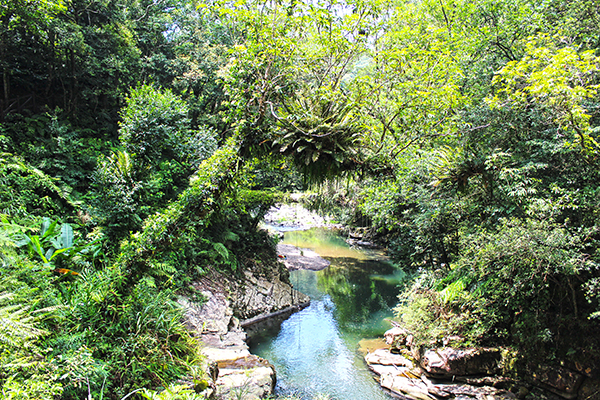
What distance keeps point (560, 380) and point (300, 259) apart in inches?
390

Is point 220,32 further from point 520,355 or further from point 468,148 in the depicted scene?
point 520,355

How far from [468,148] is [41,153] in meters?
9.17

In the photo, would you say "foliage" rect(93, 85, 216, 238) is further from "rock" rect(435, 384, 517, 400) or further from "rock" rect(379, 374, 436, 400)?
"rock" rect(435, 384, 517, 400)

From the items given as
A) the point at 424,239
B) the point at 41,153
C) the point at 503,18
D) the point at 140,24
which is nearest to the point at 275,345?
the point at 424,239

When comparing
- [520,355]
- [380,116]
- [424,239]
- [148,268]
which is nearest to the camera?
[148,268]

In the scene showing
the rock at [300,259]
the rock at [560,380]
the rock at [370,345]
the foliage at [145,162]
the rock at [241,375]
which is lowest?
the rock at [370,345]

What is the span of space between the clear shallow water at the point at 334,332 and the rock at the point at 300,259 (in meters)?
0.36

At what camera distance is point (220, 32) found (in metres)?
13.4

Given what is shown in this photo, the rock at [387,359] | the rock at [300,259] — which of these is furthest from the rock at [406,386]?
the rock at [300,259]

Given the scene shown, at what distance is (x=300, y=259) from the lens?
1392 centimetres

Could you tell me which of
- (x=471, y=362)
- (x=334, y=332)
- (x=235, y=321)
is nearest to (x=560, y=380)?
(x=471, y=362)

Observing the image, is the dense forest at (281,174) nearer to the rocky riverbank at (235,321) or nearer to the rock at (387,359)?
the rocky riverbank at (235,321)

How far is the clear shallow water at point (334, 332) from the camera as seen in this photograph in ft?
19.5

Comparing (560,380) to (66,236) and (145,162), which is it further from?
(145,162)
